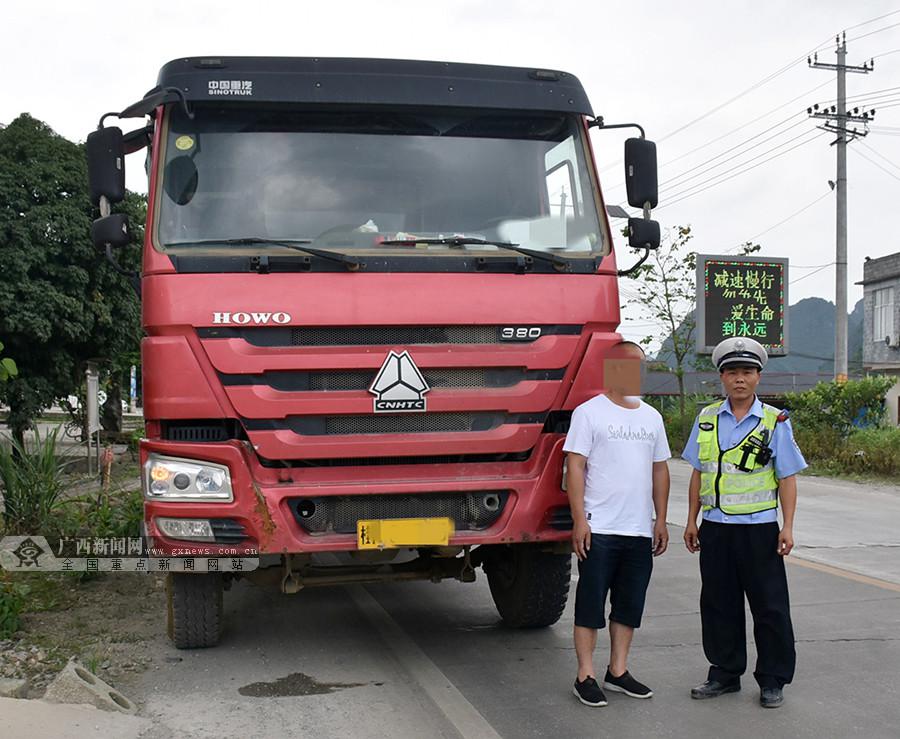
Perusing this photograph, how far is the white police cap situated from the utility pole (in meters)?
21.8

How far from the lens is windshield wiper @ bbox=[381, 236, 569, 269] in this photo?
18.0 feet

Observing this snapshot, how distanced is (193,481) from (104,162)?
76.0 inches

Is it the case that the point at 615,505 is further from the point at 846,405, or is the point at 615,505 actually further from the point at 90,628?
the point at 846,405

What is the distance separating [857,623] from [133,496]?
572 cm

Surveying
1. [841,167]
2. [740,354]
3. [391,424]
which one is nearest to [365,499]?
[391,424]

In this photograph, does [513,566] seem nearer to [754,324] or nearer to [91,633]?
[91,633]

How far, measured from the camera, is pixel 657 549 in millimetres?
5070

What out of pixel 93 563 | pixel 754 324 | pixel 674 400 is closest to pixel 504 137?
pixel 93 563

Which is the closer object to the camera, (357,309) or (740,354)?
(740,354)

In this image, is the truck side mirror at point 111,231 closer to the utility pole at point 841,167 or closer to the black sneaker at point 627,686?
the black sneaker at point 627,686

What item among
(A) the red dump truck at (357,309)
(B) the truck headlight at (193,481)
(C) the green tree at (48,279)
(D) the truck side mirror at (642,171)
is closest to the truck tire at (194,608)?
(A) the red dump truck at (357,309)

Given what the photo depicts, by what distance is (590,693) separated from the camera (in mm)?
4918

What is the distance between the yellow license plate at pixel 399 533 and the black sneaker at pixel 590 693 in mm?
961

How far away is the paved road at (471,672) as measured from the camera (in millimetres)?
4688
